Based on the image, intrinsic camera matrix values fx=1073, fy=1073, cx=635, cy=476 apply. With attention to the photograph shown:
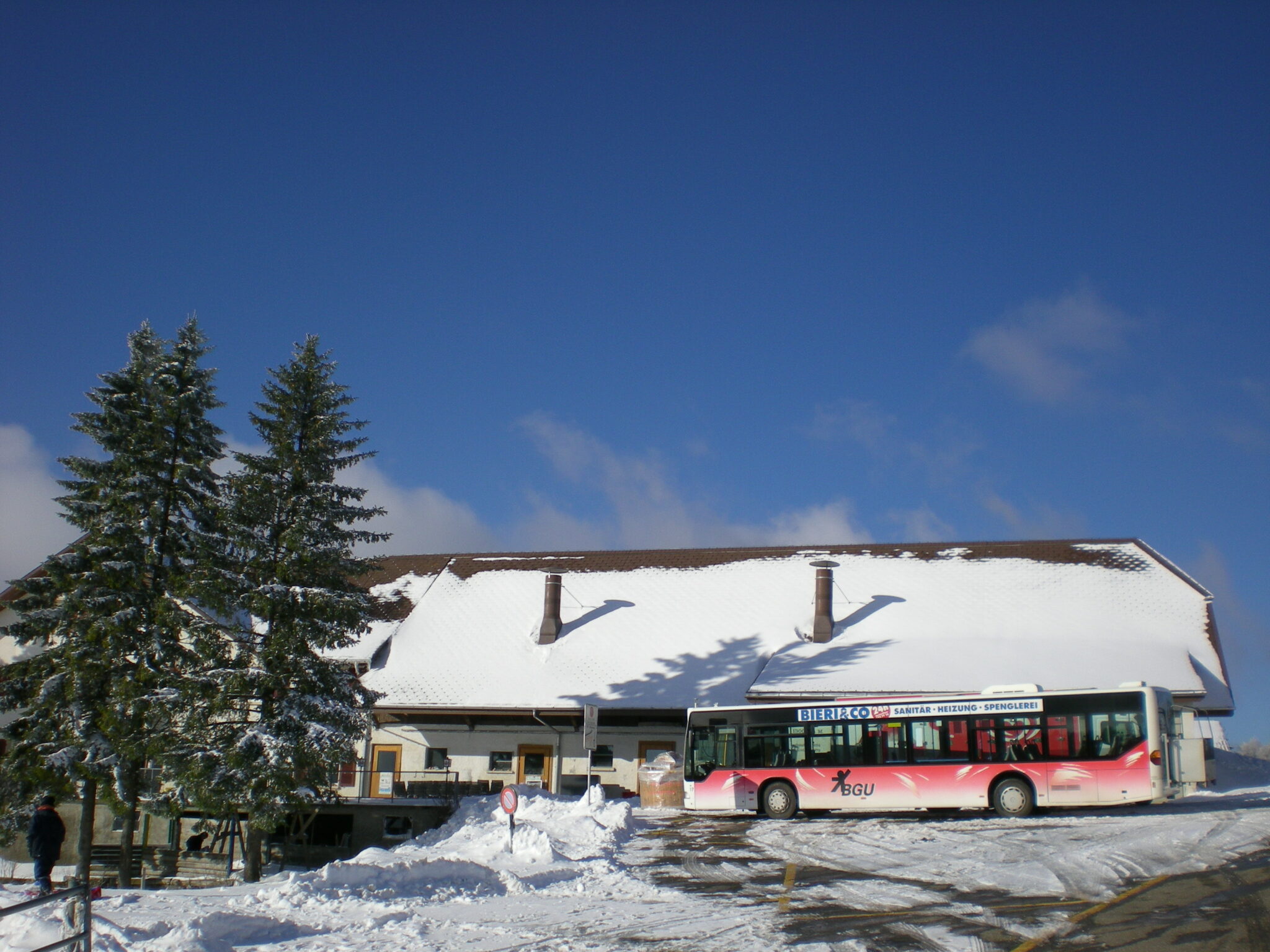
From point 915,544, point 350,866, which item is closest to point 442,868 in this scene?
point 350,866

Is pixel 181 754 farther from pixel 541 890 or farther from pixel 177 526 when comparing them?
pixel 541 890

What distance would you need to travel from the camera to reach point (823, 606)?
33500 mm

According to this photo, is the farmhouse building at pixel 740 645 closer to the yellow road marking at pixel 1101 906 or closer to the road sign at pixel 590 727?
the road sign at pixel 590 727

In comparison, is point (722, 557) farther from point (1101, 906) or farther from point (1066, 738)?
point (1101, 906)

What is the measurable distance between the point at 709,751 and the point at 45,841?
544 inches

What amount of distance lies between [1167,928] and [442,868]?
855 centimetres

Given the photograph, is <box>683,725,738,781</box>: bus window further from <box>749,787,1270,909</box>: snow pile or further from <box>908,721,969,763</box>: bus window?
<box>908,721,969,763</box>: bus window

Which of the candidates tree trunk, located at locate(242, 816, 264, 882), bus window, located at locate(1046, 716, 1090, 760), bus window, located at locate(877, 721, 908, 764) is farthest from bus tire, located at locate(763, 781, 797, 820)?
tree trunk, located at locate(242, 816, 264, 882)

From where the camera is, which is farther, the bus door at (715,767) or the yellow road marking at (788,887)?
the bus door at (715,767)

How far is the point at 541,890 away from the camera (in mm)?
13625

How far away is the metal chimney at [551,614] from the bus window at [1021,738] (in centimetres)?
1679

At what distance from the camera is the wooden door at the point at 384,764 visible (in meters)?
33.1

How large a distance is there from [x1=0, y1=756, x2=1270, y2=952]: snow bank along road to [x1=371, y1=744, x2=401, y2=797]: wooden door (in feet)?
44.9

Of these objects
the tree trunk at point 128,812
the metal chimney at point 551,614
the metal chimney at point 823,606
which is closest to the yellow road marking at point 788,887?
the tree trunk at point 128,812
